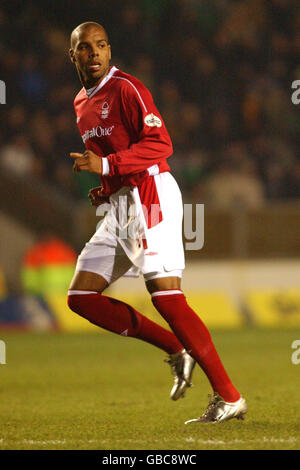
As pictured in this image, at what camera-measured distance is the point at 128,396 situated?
6492 mm

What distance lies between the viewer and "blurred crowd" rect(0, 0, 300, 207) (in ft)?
46.2

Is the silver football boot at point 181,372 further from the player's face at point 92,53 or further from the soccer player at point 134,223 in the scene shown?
the player's face at point 92,53

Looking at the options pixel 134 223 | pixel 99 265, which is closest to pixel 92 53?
pixel 134 223

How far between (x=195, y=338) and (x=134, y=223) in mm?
716

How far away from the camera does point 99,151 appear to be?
5457 mm

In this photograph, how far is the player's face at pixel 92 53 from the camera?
532 cm

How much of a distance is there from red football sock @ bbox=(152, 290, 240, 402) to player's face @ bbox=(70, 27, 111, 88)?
4.18 ft

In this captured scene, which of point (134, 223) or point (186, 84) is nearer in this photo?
point (134, 223)

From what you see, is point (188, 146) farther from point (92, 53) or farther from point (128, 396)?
point (92, 53)

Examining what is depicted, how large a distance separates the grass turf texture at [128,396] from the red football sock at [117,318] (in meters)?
0.43

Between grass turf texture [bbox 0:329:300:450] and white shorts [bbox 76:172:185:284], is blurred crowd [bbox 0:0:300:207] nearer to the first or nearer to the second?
grass turf texture [bbox 0:329:300:450]

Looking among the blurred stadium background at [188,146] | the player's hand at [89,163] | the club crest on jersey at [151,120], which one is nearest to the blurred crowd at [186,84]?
the blurred stadium background at [188,146]

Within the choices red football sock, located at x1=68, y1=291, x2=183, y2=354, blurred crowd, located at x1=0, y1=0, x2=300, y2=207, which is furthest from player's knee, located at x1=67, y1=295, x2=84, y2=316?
blurred crowd, located at x1=0, y1=0, x2=300, y2=207
